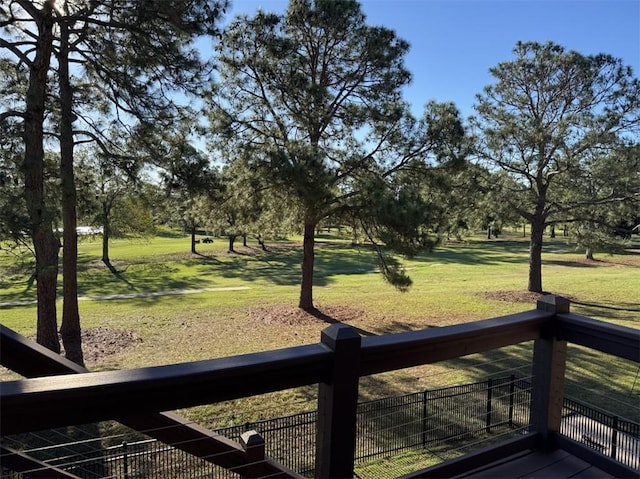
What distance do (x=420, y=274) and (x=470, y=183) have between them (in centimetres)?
980

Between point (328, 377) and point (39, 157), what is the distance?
24.2 feet

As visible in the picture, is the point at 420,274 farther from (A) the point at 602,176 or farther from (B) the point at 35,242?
(B) the point at 35,242

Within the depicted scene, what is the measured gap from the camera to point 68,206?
782cm

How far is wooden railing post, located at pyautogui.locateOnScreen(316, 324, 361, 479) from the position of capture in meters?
1.44

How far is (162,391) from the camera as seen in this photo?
1.19 m

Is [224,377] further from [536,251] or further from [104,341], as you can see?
[536,251]

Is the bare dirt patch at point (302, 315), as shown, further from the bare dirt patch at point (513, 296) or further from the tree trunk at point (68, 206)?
the bare dirt patch at point (513, 296)

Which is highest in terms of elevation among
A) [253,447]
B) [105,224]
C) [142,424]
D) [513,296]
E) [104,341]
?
[105,224]

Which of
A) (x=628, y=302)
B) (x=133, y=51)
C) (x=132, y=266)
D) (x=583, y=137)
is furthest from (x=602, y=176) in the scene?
(x=132, y=266)

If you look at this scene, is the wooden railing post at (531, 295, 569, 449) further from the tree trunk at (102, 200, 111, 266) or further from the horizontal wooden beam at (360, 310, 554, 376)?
the tree trunk at (102, 200, 111, 266)

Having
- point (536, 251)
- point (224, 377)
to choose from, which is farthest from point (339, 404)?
point (536, 251)

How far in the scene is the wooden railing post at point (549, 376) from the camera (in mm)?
2066

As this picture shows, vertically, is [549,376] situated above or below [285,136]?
below

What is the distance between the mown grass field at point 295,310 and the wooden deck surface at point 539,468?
1739mm
